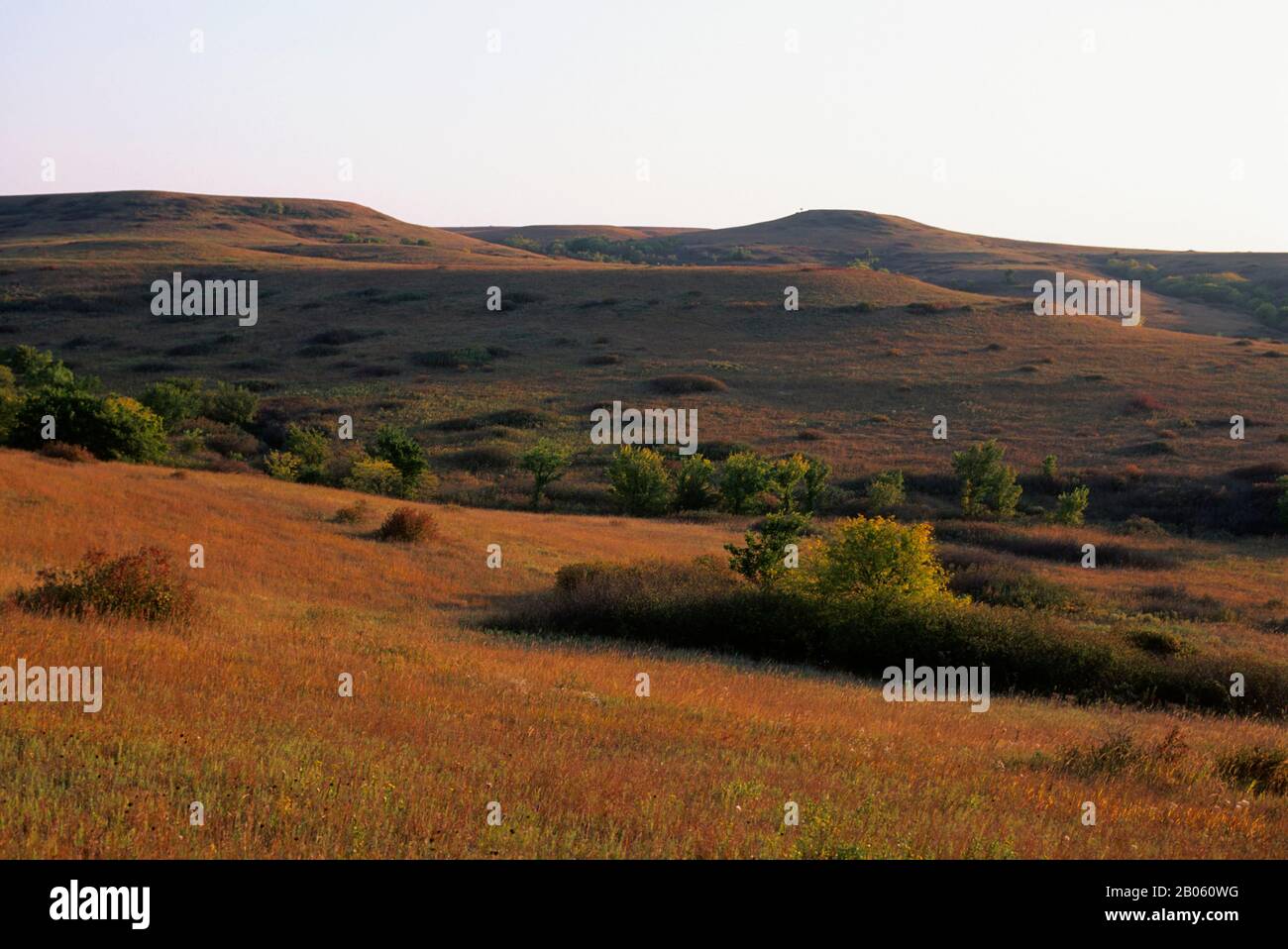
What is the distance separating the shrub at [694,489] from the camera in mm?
44594

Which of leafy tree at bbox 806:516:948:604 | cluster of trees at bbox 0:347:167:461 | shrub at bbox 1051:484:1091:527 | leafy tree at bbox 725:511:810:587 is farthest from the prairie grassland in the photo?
shrub at bbox 1051:484:1091:527

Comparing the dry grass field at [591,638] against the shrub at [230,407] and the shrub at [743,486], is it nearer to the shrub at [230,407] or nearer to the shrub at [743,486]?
the shrub at [230,407]

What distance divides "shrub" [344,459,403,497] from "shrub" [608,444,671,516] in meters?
9.13

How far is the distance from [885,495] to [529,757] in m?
36.9

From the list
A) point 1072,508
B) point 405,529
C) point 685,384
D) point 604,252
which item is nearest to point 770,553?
point 405,529

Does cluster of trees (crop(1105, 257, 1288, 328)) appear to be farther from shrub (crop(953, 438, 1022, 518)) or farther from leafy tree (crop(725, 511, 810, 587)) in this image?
leafy tree (crop(725, 511, 810, 587))

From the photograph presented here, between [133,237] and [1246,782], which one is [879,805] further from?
[133,237]

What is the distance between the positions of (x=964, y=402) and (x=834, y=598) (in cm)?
4777

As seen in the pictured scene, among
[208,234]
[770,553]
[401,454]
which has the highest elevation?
[208,234]

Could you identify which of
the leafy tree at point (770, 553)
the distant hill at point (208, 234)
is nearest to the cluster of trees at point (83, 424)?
the leafy tree at point (770, 553)

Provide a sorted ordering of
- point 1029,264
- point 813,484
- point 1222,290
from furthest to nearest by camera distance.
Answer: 1. point 1029,264
2. point 1222,290
3. point 813,484

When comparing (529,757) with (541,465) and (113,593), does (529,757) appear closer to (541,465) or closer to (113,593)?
(113,593)

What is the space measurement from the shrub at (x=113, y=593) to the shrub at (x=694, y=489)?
31.0m

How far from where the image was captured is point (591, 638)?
18812 millimetres
